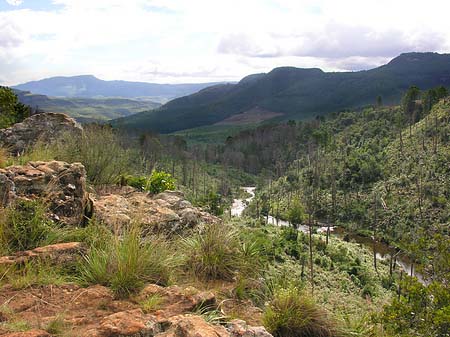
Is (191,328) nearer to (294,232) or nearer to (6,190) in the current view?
(6,190)

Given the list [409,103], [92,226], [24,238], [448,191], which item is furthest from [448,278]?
[409,103]

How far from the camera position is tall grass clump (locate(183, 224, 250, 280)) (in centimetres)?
524

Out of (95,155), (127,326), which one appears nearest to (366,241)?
(95,155)

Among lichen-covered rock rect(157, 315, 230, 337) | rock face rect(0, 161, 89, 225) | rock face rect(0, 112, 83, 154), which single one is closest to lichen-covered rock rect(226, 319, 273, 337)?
lichen-covered rock rect(157, 315, 230, 337)

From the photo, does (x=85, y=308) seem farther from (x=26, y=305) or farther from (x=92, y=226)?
(x=92, y=226)

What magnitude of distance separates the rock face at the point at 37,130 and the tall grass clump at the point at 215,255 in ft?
22.2

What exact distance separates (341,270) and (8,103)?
35760 millimetres

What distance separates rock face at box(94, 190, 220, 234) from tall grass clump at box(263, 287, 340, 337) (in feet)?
8.56

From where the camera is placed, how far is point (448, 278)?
45.9 feet

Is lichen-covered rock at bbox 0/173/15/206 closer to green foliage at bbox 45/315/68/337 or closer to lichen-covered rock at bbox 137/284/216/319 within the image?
lichen-covered rock at bbox 137/284/216/319

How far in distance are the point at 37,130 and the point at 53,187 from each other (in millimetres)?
6233

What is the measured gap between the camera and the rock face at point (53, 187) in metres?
5.73

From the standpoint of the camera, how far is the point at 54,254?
4688 mm

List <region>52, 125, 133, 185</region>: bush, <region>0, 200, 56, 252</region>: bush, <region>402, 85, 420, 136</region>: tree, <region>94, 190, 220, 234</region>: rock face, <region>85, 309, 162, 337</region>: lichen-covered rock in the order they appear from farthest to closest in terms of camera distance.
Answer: <region>402, 85, 420, 136</region>: tree
<region>52, 125, 133, 185</region>: bush
<region>94, 190, 220, 234</region>: rock face
<region>0, 200, 56, 252</region>: bush
<region>85, 309, 162, 337</region>: lichen-covered rock
